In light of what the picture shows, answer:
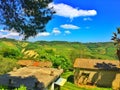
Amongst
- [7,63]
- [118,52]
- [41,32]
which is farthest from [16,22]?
[118,52]

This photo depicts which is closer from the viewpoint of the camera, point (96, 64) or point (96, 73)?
point (96, 73)

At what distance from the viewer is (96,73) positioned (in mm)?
58469

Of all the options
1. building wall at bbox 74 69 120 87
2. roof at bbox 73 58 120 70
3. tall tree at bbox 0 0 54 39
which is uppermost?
tall tree at bbox 0 0 54 39

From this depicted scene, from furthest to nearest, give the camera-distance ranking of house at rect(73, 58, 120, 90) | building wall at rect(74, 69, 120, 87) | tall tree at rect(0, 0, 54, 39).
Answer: building wall at rect(74, 69, 120, 87) → house at rect(73, 58, 120, 90) → tall tree at rect(0, 0, 54, 39)

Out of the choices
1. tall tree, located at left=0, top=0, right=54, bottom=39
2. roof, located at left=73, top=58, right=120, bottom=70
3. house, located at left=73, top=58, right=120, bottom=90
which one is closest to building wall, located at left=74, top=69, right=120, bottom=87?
house, located at left=73, top=58, right=120, bottom=90

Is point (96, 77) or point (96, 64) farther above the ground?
point (96, 64)

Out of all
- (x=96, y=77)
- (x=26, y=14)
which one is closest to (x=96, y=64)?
(x=96, y=77)

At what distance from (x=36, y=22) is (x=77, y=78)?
37.0 metres

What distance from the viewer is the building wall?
5798 cm

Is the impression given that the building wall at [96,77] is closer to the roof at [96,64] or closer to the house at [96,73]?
the house at [96,73]

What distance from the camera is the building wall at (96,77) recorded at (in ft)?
190

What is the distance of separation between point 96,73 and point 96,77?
2.69ft

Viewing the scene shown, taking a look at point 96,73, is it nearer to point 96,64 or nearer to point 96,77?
point 96,77

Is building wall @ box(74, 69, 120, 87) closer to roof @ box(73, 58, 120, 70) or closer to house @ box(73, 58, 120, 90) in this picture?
house @ box(73, 58, 120, 90)
